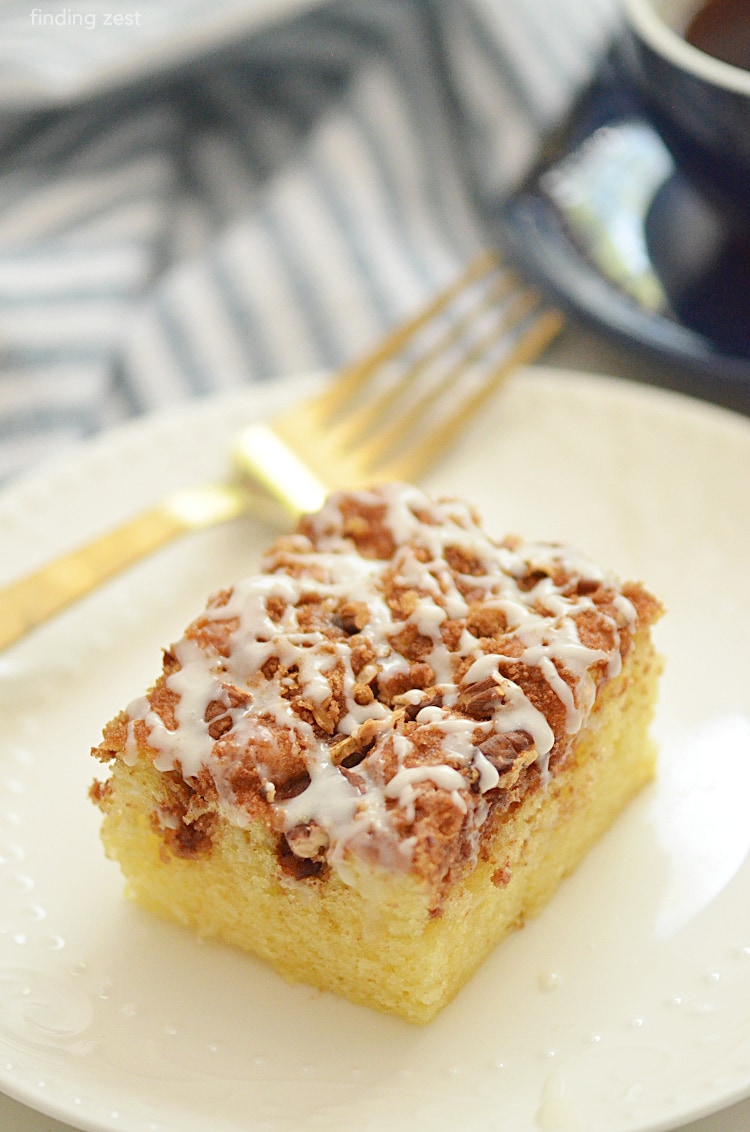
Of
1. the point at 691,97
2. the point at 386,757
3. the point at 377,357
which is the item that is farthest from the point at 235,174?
the point at 386,757

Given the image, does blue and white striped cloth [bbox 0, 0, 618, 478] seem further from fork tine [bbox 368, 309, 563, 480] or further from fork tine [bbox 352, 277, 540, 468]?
fork tine [bbox 368, 309, 563, 480]

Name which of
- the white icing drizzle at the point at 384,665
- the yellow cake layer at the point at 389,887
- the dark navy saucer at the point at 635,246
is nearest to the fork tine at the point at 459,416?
the dark navy saucer at the point at 635,246

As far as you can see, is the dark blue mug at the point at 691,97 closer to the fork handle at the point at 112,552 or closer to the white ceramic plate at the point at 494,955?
the white ceramic plate at the point at 494,955

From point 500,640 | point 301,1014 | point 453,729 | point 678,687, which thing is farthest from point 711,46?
point 301,1014

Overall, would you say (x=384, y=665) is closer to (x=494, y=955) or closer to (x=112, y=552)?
(x=494, y=955)

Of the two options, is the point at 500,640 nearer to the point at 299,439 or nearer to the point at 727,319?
the point at 299,439

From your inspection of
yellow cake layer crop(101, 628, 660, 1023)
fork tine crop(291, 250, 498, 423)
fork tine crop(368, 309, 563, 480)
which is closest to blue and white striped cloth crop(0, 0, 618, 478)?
fork tine crop(291, 250, 498, 423)

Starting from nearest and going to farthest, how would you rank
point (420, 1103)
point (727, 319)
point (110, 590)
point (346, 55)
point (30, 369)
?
1. point (420, 1103)
2. point (110, 590)
3. point (727, 319)
4. point (30, 369)
5. point (346, 55)
